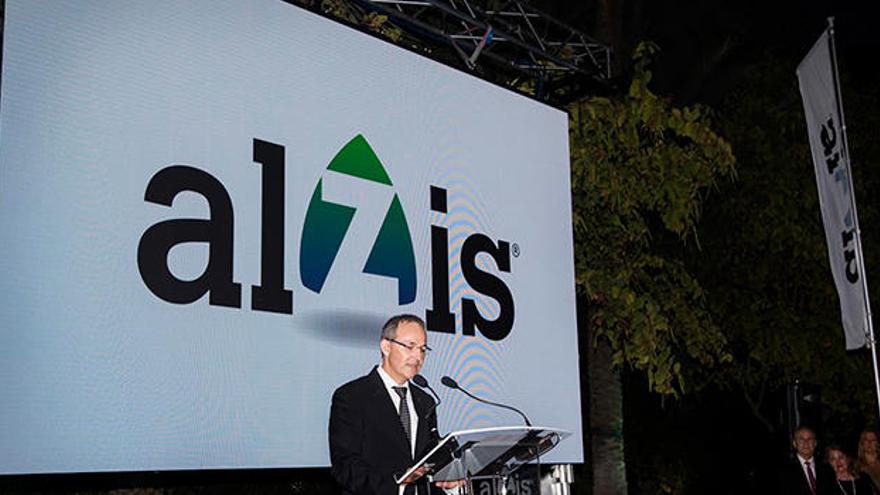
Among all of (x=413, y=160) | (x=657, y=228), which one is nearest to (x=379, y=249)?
(x=413, y=160)

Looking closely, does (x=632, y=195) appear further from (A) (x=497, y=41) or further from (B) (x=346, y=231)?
(B) (x=346, y=231)

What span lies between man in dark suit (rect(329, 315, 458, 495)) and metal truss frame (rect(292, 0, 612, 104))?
95.9 inches

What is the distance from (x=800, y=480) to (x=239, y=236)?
182 inches

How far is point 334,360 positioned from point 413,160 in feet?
4.58

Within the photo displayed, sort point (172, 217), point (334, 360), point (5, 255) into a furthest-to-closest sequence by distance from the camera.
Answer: point (334, 360) < point (172, 217) < point (5, 255)

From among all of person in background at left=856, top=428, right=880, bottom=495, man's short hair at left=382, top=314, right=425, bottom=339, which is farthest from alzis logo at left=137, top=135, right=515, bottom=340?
person in background at left=856, top=428, right=880, bottom=495

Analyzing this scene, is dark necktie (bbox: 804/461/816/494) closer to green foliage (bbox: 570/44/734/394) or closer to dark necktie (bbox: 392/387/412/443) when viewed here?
green foliage (bbox: 570/44/734/394)

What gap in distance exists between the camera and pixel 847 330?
26.4ft

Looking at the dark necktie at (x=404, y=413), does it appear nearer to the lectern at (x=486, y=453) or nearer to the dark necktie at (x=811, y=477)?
the lectern at (x=486, y=453)

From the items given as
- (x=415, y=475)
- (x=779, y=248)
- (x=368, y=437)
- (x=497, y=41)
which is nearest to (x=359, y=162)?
(x=368, y=437)

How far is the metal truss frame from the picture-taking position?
7.24 meters

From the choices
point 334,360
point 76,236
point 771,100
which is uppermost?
point 771,100

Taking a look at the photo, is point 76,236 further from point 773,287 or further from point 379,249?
point 773,287

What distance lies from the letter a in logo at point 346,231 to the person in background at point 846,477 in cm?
361
